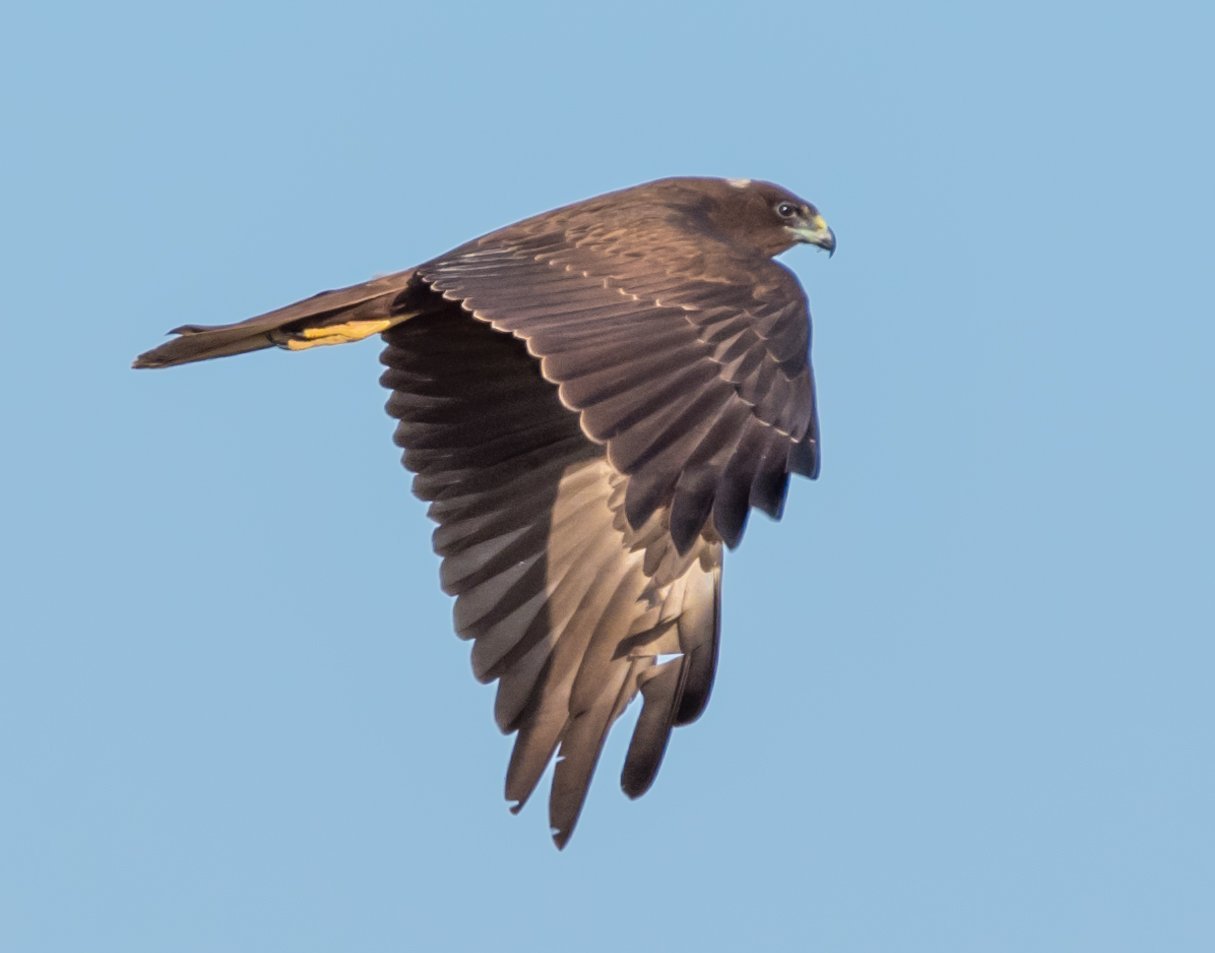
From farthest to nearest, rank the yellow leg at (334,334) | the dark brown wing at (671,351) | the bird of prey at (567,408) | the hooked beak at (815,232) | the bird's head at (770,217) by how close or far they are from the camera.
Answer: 1. the hooked beak at (815,232)
2. the bird's head at (770,217)
3. the yellow leg at (334,334)
4. the bird of prey at (567,408)
5. the dark brown wing at (671,351)

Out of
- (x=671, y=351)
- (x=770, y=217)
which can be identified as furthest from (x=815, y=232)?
(x=671, y=351)

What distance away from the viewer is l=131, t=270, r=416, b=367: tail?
8.28 metres

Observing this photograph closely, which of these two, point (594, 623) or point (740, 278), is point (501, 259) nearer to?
point (740, 278)

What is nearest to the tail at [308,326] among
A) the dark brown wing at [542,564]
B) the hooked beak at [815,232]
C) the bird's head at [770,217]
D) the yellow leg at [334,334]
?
the yellow leg at [334,334]

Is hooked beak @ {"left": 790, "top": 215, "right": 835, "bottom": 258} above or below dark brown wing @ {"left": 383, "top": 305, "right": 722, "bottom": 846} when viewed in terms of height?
above

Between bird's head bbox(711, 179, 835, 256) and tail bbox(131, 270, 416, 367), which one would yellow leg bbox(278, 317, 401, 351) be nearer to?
tail bbox(131, 270, 416, 367)

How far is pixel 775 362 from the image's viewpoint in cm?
705

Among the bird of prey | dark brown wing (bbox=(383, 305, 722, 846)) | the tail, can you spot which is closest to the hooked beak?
the bird of prey

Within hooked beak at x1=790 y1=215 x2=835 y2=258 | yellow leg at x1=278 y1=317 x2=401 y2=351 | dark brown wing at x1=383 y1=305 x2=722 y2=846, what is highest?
hooked beak at x1=790 y1=215 x2=835 y2=258

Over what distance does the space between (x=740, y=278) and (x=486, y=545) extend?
1.90 meters

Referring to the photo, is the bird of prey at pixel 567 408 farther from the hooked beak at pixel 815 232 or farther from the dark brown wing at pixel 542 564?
the hooked beak at pixel 815 232

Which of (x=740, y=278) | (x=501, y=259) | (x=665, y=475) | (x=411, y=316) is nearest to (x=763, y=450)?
(x=665, y=475)

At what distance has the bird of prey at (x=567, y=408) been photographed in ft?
23.1

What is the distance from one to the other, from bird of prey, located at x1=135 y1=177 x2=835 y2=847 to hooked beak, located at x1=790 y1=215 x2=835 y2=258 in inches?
20.7
